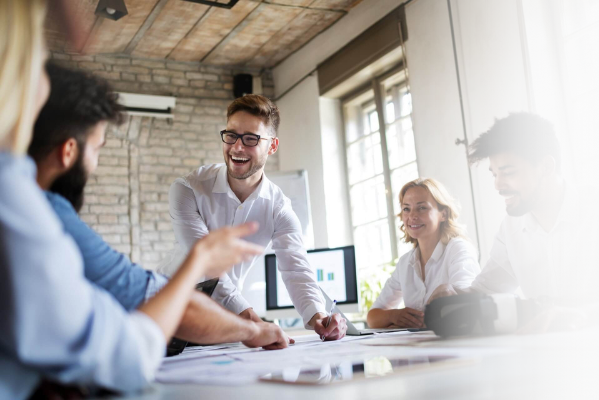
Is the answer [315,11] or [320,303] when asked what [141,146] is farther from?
[320,303]

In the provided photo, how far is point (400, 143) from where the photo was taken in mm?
5133

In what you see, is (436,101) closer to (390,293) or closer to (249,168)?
(390,293)

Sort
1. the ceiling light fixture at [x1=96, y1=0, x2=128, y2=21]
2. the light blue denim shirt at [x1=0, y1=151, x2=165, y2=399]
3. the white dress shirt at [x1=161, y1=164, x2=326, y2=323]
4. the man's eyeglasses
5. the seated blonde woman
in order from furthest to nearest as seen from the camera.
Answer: the ceiling light fixture at [x1=96, y1=0, x2=128, y2=21] < the seated blonde woman < the man's eyeglasses < the white dress shirt at [x1=161, y1=164, x2=326, y2=323] < the light blue denim shirt at [x1=0, y1=151, x2=165, y2=399]

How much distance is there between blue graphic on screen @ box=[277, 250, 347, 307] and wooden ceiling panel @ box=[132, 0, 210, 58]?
9.16ft

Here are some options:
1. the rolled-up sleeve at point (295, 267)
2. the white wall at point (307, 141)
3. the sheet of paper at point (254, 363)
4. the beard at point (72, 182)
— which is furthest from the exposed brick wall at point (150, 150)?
the beard at point (72, 182)

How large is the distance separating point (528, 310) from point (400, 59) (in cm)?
388

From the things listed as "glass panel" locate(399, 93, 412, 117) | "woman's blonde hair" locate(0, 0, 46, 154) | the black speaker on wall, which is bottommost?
"woman's blonde hair" locate(0, 0, 46, 154)

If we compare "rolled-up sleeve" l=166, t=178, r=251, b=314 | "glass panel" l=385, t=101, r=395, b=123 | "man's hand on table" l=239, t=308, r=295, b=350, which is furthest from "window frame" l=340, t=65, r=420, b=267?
"man's hand on table" l=239, t=308, r=295, b=350

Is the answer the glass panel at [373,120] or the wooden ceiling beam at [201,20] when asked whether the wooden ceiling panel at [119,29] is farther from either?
the glass panel at [373,120]

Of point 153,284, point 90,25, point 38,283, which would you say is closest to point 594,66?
point 153,284

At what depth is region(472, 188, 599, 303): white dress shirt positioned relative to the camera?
191 cm

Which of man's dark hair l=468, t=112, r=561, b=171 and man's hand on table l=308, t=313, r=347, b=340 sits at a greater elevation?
man's dark hair l=468, t=112, r=561, b=171

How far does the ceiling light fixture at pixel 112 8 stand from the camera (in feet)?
13.4

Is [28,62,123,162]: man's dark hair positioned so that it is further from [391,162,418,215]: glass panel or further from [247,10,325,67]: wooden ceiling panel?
[247,10,325,67]: wooden ceiling panel
